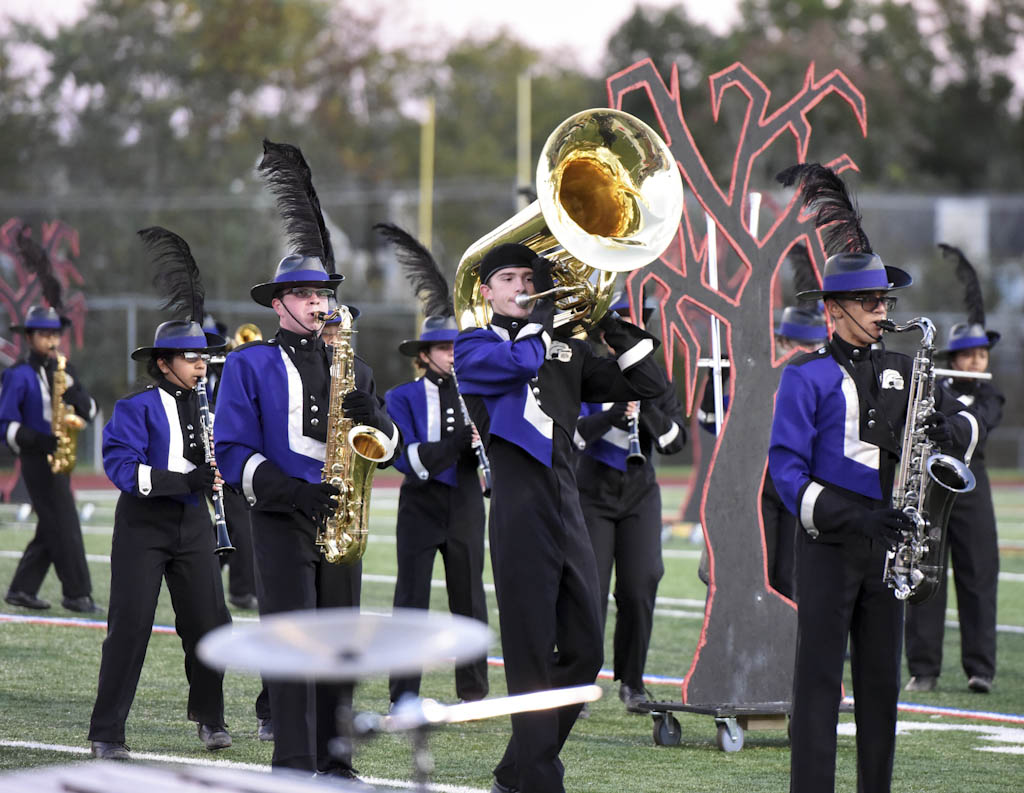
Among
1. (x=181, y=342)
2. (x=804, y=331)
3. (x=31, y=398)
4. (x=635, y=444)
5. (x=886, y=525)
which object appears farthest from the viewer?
(x=31, y=398)

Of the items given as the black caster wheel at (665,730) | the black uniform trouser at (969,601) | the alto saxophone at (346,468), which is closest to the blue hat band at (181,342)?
the alto saxophone at (346,468)

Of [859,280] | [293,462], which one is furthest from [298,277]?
[859,280]

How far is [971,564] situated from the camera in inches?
406

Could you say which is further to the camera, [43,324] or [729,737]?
[43,324]

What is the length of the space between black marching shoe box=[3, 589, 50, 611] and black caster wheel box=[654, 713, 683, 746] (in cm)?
586

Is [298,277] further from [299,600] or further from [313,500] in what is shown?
[299,600]

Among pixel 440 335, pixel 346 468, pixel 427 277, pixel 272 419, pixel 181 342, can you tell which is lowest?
pixel 346 468

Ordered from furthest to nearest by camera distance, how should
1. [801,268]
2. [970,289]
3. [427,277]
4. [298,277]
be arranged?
1. [970,289]
2. [801,268]
3. [427,277]
4. [298,277]

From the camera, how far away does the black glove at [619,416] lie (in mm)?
9023

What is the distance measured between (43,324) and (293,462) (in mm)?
6856

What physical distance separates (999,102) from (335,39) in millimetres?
22506

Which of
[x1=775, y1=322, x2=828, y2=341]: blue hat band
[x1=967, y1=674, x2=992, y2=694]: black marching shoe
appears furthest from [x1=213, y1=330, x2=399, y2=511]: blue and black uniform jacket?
[x1=967, y1=674, x2=992, y2=694]: black marching shoe

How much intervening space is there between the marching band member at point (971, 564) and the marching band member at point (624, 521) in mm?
1831

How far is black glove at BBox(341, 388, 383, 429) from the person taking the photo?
21.2 feet
